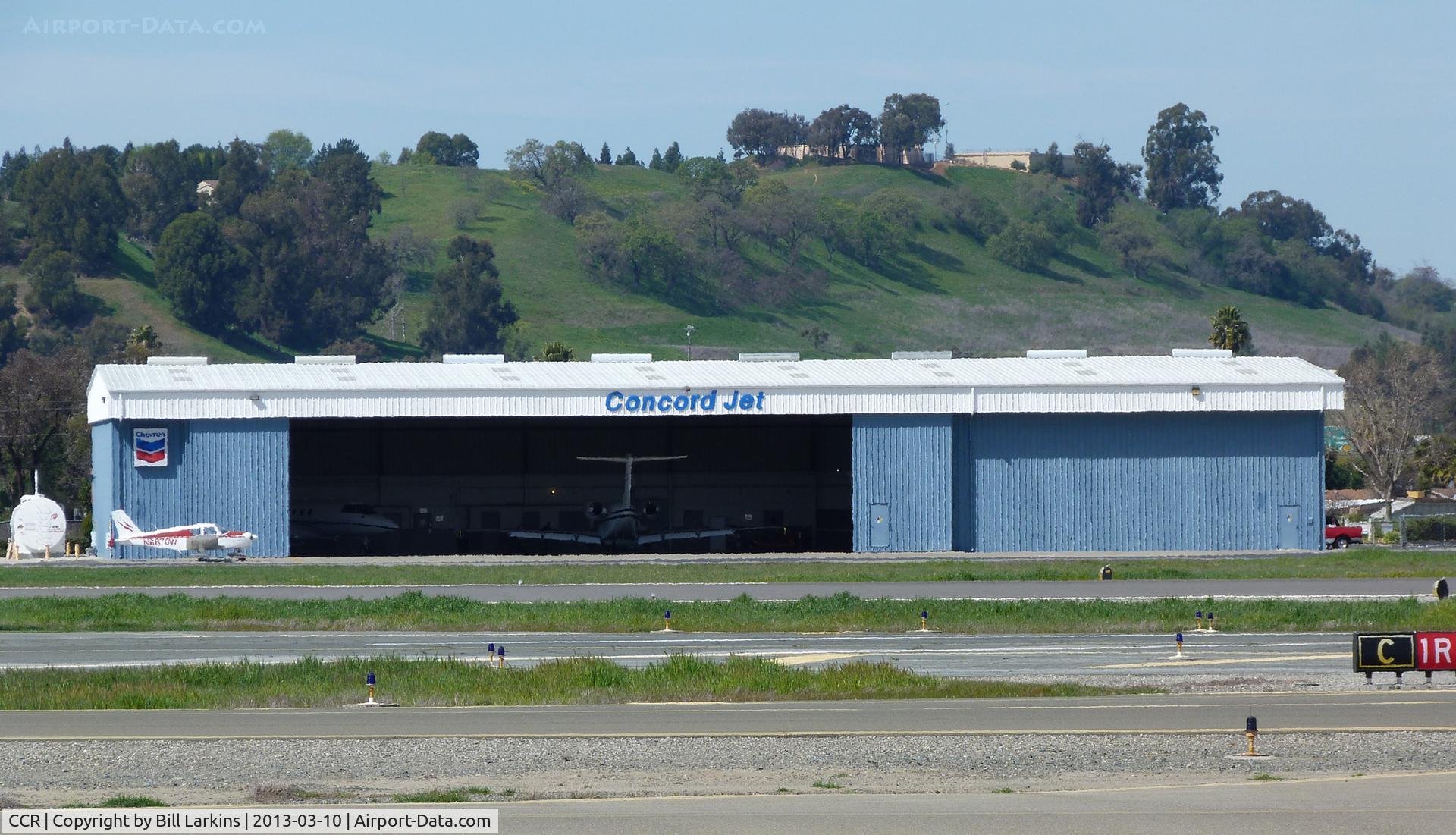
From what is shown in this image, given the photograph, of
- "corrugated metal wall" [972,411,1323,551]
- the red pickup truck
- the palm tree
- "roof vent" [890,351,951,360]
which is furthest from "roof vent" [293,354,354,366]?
the palm tree

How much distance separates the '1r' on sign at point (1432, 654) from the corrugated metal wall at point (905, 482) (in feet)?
122

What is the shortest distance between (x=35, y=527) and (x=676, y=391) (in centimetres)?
2686

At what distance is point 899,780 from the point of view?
663 inches

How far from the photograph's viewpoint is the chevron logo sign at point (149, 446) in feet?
193

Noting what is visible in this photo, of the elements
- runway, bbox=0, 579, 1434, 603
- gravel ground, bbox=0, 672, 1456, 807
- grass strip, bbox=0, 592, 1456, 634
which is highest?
gravel ground, bbox=0, 672, 1456, 807

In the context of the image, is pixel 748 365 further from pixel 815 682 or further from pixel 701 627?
pixel 815 682

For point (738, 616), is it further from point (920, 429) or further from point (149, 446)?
point (149, 446)

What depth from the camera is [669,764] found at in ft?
58.3

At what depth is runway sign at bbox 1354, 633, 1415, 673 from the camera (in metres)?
22.8

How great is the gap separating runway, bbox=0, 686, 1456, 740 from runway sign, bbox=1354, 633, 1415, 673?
20.0 inches

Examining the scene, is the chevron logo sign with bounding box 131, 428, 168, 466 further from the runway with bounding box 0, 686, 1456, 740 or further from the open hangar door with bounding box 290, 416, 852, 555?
the runway with bounding box 0, 686, 1456, 740

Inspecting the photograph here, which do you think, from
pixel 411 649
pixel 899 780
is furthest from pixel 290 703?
pixel 899 780

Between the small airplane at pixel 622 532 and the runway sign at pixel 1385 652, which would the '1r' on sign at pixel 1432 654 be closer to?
the runway sign at pixel 1385 652

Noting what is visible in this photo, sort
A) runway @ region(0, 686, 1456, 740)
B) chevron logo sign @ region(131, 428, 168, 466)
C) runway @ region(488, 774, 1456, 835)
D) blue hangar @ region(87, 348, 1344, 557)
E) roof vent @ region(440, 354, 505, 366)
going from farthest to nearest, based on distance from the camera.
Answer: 1. roof vent @ region(440, 354, 505, 366)
2. blue hangar @ region(87, 348, 1344, 557)
3. chevron logo sign @ region(131, 428, 168, 466)
4. runway @ region(0, 686, 1456, 740)
5. runway @ region(488, 774, 1456, 835)
